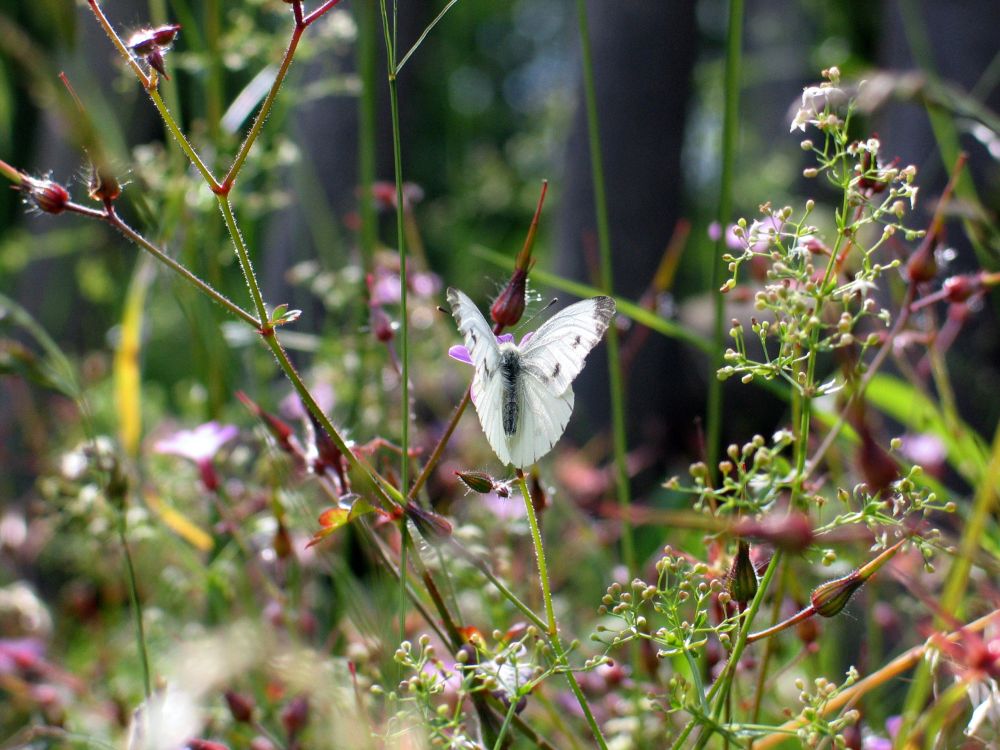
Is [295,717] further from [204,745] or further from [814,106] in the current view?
[814,106]

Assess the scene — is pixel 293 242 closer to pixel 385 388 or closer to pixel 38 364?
pixel 385 388

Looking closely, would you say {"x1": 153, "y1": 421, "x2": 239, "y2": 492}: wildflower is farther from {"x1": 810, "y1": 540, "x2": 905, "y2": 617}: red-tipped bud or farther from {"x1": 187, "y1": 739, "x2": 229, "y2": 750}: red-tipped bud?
{"x1": 810, "y1": 540, "x2": 905, "y2": 617}: red-tipped bud

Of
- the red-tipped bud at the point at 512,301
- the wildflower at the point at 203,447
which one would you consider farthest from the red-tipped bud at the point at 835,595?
the wildflower at the point at 203,447

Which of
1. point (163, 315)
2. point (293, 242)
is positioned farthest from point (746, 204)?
point (293, 242)

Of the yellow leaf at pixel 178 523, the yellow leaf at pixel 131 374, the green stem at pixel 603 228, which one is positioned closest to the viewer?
the green stem at pixel 603 228

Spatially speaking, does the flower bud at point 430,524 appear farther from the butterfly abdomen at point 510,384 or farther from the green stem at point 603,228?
the green stem at point 603,228

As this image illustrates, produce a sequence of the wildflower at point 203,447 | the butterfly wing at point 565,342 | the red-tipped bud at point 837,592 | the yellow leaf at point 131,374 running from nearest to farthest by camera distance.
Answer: the red-tipped bud at point 837,592 < the butterfly wing at point 565,342 < the wildflower at point 203,447 < the yellow leaf at point 131,374

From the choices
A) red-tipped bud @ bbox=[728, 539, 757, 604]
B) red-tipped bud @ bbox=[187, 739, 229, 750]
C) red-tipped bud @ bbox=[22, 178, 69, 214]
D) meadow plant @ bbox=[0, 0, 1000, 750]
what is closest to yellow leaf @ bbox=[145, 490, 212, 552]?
meadow plant @ bbox=[0, 0, 1000, 750]
